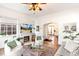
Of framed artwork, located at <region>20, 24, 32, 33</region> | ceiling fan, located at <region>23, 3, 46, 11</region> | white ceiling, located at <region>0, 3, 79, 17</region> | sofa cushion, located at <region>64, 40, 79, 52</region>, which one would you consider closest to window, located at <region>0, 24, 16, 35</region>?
framed artwork, located at <region>20, 24, 32, 33</region>

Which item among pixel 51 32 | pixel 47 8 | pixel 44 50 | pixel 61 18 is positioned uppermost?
pixel 47 8

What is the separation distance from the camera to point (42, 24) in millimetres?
1576

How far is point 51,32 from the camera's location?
1565 mm

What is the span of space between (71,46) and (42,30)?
0.45 meters

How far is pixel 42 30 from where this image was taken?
1.58 m

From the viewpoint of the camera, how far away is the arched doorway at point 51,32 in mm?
1553

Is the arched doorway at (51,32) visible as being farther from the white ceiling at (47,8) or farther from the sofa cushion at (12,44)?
the sofa cushion at (12,44)

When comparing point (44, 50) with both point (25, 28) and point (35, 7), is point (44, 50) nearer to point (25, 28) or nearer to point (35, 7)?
point (25, 28)

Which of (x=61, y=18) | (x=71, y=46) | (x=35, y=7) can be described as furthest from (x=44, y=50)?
(x=35, y=7)

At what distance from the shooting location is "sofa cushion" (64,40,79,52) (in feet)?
5.06

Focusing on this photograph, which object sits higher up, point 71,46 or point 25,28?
point 25,28

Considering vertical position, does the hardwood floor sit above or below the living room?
below

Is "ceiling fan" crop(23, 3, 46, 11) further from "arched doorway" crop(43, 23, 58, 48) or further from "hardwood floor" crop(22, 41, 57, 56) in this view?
"hardwood floor" crop(22, 41, 57, 56)

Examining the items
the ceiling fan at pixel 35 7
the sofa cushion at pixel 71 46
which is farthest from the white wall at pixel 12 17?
the sofa cushion at pixel 71 46
